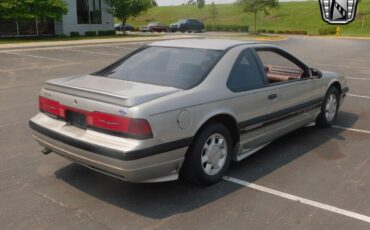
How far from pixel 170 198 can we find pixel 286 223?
3.71 feet

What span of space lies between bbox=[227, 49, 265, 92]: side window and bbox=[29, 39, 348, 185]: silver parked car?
0.01 m

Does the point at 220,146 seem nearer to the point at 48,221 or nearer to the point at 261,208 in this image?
the point at 261,208

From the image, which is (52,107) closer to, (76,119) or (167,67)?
(76,119)

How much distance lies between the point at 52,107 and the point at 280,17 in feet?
234

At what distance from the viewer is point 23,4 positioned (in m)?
28.6

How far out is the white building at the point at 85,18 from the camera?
3412cm

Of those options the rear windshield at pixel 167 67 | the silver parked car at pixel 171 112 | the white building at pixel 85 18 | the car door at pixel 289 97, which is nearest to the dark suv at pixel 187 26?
the white building at pixel 85 18

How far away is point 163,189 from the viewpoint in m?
4.28

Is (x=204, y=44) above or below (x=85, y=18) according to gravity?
below

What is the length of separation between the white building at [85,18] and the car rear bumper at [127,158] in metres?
32.0

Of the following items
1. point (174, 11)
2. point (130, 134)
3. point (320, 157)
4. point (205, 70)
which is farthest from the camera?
point (174, 11)

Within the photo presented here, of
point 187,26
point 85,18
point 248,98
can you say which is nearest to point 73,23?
point 85,18

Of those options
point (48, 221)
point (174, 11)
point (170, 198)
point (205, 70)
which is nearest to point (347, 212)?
point (170, 198)

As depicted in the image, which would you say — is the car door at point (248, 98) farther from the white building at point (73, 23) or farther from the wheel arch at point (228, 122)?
the white building at point (73, 23)
